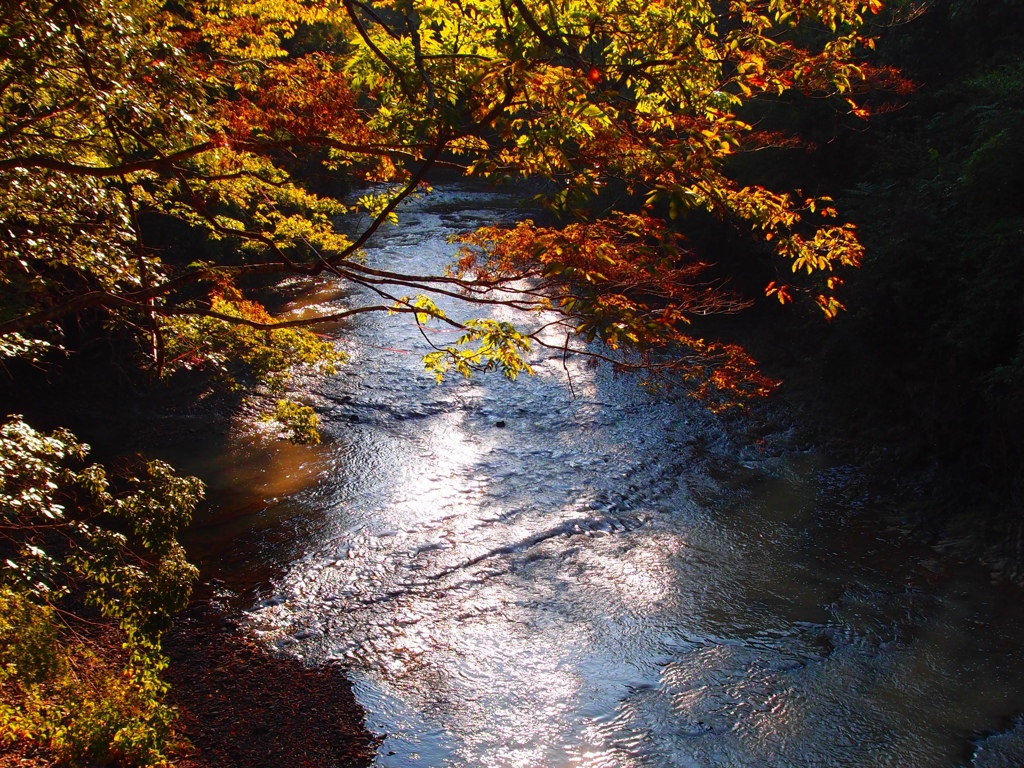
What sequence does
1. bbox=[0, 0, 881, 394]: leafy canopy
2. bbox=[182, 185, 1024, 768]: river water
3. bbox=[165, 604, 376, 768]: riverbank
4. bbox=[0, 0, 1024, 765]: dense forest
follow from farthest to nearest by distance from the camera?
bbox=[182, 185, 1024, 768]: river water
bbox=[165, 604, 376, 768]: riverbank
bbox=[0, 0, 1024, 765]: dense forest
bbox=[0, 0, 881, 394]: leafy canopy

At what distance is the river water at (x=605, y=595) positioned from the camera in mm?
6168

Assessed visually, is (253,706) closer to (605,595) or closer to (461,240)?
(605,595)

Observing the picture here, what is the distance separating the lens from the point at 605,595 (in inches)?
316

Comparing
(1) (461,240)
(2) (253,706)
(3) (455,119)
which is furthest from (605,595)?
(3) (455,119)

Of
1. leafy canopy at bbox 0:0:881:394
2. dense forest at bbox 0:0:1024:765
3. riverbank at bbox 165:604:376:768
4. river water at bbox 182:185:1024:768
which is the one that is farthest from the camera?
river water at bbox 182:185:1024:768

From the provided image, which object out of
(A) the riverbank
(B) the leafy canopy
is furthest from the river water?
(B) the leafy canopy

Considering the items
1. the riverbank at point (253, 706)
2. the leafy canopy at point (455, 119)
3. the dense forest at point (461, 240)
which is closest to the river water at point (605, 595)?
the riverbank at point (253, 706)

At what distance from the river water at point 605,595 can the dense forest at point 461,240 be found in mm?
1192

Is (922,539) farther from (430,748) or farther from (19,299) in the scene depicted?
(19,299)

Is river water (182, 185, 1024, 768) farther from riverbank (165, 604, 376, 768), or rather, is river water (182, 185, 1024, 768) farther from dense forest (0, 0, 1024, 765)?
dense forest (0, 0, 1024, 765)

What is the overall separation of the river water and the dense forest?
1.19 m

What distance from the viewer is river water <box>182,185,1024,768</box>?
6.17 metres

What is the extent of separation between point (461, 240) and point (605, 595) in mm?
4234

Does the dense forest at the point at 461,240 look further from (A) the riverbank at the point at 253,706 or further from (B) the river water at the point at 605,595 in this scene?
(B) the river water at the point at 605,595
